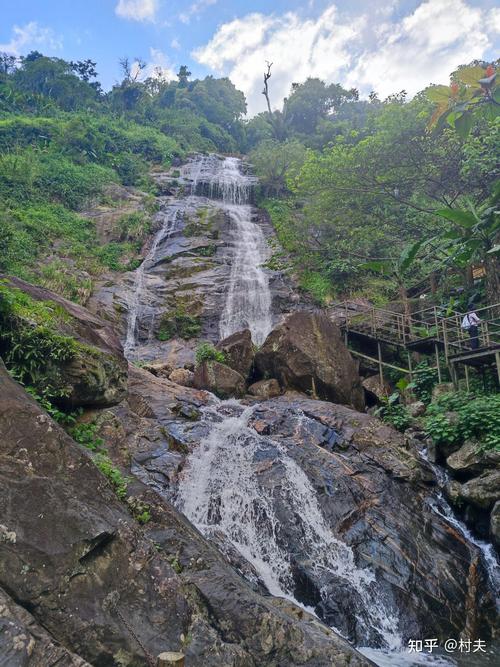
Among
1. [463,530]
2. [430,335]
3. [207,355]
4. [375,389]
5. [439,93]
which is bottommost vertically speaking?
[463,530]

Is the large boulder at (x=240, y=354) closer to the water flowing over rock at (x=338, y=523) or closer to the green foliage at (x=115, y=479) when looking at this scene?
the water flowing over rock at (x=338, y=523)

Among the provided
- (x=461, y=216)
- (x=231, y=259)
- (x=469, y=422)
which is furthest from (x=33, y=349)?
(x=231, y=259)

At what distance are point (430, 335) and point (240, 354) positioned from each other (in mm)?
6676

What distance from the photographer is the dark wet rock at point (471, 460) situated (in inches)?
351

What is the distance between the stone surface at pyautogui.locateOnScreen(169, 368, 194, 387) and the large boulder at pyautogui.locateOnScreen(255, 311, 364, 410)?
7.58 ft

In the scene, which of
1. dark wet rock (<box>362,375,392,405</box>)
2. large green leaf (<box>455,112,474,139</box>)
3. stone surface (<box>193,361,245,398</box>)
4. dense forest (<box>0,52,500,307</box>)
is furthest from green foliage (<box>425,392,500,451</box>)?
large green leaf (<box>455,112,474,139</box>)

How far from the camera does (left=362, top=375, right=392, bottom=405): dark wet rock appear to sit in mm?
14798

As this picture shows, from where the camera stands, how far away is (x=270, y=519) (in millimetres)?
8000

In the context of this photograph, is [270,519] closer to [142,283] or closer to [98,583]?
[98,583]

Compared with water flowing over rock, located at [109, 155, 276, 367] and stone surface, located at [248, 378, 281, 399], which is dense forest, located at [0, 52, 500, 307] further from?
stone surface, located at [248, 378, 281, 399]

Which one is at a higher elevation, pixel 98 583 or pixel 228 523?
pixel 98 583

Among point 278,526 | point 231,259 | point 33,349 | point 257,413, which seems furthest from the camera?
point 231,259

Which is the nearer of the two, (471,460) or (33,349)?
(33,349)

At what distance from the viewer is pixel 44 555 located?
366 centimetres
